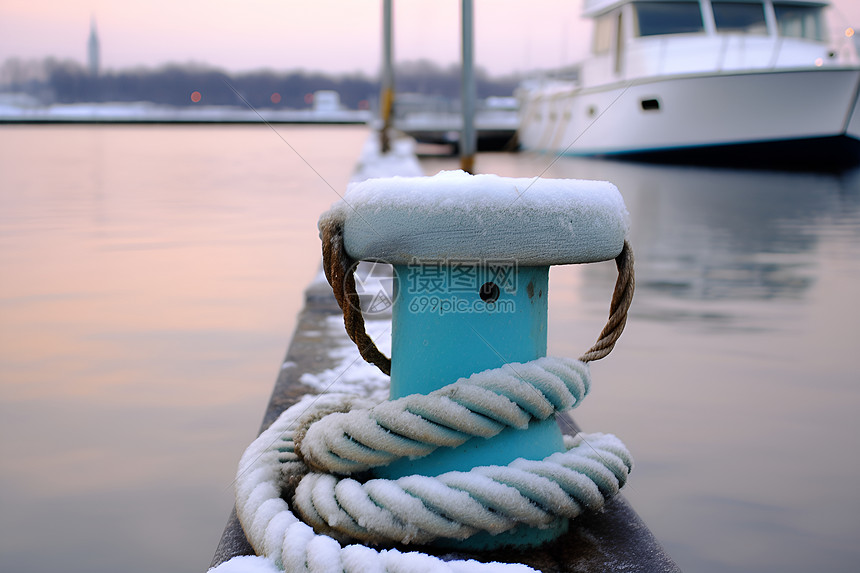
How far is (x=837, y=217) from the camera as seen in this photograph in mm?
7688

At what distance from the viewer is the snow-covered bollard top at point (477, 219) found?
1.25m

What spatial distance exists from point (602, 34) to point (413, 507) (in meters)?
Answer: 14.9

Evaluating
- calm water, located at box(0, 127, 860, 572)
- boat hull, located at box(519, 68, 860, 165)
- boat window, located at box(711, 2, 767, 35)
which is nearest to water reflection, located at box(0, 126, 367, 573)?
calm water, located at box(0, 127, 860, 572)

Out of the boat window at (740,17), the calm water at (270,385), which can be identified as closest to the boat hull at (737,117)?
the boat window at (740,17)

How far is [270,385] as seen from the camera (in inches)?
106

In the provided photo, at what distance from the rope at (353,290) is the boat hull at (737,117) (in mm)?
10271

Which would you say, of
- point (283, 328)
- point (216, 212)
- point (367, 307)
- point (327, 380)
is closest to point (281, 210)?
point (216, 212)

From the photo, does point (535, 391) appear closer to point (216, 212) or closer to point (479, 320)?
point (479, 320)

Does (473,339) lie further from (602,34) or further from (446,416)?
(602,34)

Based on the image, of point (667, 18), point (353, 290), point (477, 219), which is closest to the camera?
point (477, 219)

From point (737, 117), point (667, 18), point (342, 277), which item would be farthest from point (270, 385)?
point (667, 18)

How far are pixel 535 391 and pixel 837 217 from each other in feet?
24.4

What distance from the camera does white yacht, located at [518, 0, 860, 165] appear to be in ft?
40.0

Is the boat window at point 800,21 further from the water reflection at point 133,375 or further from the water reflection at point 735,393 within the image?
the water reflection at point 133,375
